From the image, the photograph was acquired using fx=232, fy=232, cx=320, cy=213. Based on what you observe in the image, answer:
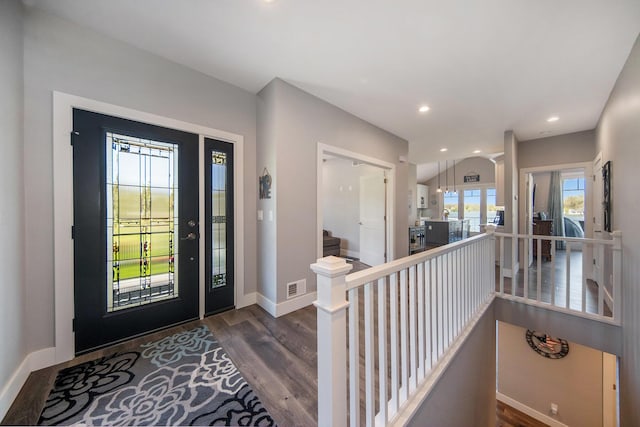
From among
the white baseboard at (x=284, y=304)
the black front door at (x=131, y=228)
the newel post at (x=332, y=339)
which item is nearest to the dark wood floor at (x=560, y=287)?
the white baseboard at (x=284, y=304)

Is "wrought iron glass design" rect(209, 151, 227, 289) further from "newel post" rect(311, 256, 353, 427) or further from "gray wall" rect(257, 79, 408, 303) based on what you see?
"newel post" rect(311, 256, 353, 427)

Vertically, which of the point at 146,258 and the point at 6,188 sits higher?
the point at 6,188

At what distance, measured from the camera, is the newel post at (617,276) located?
2.30 m

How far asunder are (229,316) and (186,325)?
0.41 metres

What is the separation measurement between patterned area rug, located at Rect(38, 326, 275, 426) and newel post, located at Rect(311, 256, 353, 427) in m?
0.57

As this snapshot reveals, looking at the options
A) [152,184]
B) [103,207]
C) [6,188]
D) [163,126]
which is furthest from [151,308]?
[163,126]

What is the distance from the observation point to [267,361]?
71.1 inches

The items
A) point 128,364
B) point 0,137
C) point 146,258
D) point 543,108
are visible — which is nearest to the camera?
point 0,137

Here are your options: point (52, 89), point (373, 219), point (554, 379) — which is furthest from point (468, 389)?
point (52, 89)

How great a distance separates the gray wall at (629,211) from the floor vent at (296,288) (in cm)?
296

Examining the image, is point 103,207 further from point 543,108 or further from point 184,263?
point 543,108

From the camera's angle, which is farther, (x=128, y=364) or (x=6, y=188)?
(x=128, y=364)

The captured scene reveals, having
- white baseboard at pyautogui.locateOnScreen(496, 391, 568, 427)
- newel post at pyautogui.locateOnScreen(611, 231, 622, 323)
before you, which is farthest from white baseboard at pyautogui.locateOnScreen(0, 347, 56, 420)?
white baseboard at pyautogui.locateOnScreen(496, 391, 568, 427)

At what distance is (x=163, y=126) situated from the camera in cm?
225
